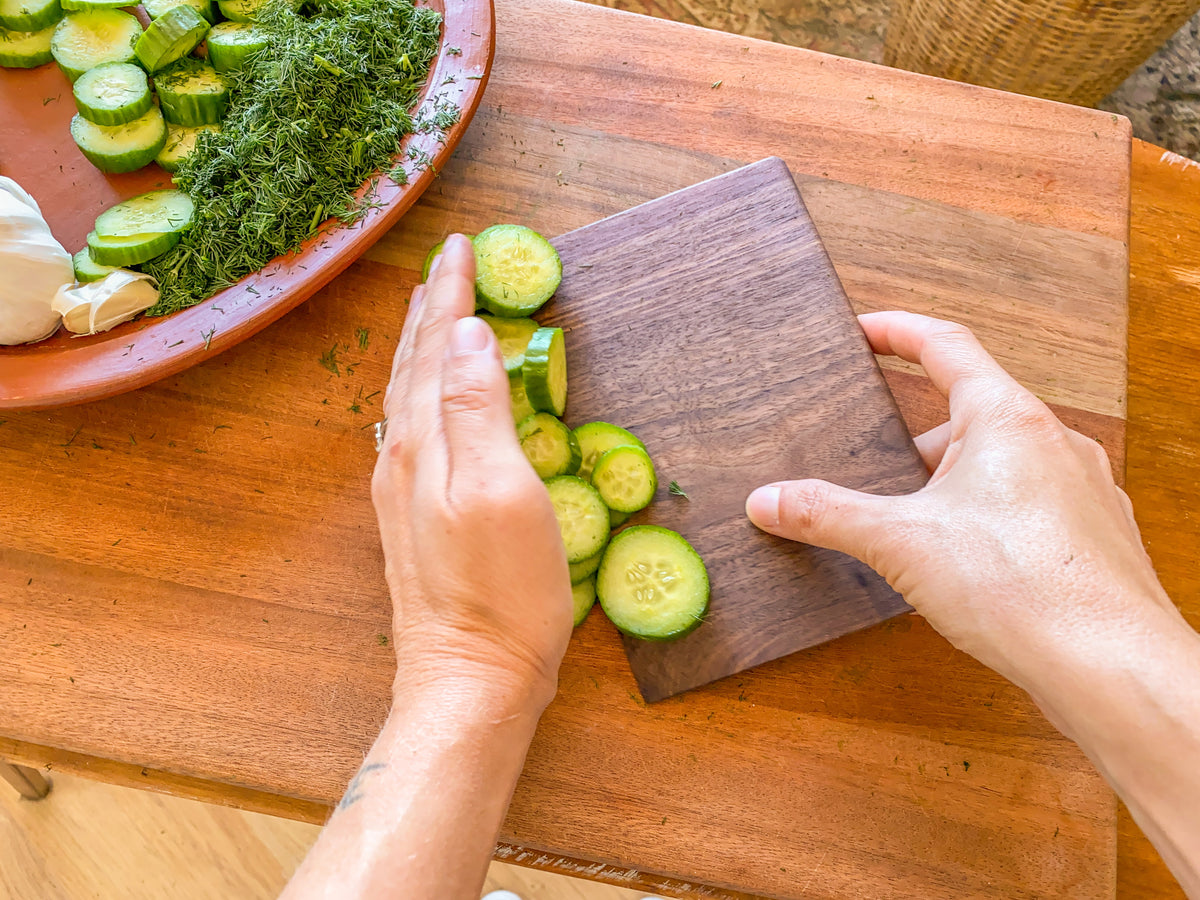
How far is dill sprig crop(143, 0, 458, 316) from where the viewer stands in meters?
1.72

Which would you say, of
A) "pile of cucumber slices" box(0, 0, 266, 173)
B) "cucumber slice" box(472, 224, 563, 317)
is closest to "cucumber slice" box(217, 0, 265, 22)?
"pile of cucumber slices" box(0, 0, 266, 173)

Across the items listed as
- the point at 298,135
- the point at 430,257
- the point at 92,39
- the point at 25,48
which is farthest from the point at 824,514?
the point at 25,48

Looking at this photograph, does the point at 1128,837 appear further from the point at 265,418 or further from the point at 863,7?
the point at 863,7

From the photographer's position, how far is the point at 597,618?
171 centimetres

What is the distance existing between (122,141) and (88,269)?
32cm

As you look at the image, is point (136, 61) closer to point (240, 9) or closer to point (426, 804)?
point (240, 9)

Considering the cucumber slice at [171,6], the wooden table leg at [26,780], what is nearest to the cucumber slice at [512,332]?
the cucumber slice at [171,6]

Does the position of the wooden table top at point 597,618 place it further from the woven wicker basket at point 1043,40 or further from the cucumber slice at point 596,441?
the woven wicker basket at point 1043,40

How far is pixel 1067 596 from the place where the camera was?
1339 mm

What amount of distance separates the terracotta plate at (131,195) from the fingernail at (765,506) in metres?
0.98

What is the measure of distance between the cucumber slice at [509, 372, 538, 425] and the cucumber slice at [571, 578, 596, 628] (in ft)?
1.21

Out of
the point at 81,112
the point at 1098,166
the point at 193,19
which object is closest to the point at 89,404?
the point at 81,112

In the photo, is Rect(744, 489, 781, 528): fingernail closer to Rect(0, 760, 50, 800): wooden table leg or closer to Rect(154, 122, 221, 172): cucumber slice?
Rect(154, 122, 221, 172): cucumber slice

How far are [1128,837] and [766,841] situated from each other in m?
Result: 1.15
